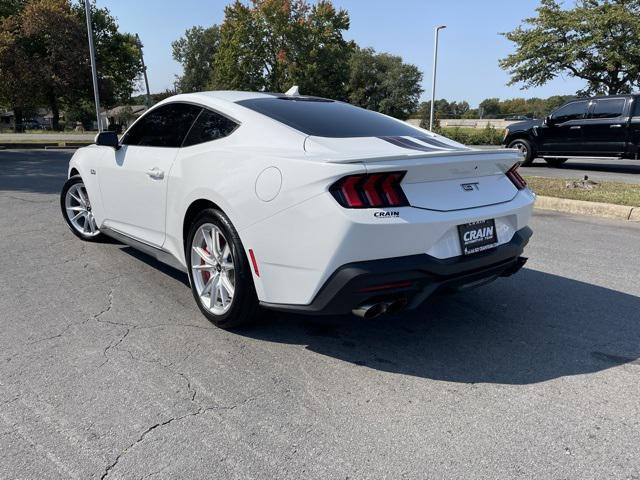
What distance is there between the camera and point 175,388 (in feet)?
8.57

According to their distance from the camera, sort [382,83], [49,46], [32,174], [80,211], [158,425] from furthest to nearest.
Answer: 1. [382,83]
2. [49,46]
3. [32,174]
4. [80,211]
5. [158,425]

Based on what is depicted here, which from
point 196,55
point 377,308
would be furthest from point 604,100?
point 196,55

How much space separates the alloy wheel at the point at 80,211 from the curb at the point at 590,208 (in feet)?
21.5

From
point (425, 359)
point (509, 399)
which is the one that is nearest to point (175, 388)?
point (425, 359)

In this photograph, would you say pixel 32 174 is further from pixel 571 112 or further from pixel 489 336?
pixel 571 112

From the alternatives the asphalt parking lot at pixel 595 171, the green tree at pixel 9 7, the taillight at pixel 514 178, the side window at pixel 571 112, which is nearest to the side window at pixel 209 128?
the taillight at pixel 514 178

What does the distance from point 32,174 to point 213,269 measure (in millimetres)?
10007

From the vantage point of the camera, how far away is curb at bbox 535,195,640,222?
23.3 feet

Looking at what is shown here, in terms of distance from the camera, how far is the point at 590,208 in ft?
24.6

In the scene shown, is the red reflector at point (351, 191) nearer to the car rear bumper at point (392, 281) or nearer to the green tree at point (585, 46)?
the car rear bumper at point (392, 281)

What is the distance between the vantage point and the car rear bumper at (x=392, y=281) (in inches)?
101

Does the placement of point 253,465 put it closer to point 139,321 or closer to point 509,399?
point 509,399

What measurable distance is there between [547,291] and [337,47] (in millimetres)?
43300

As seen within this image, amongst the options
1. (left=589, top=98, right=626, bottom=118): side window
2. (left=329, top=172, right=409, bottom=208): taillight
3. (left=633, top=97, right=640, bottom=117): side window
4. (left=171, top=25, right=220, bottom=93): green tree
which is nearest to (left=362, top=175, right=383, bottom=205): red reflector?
(left=329, top=172, right=409, bottom=208): taillight
